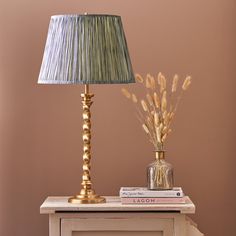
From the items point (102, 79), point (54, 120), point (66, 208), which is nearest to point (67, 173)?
point (54, 120)

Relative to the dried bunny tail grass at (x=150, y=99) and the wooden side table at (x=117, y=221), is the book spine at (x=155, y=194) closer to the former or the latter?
the wooden side table at (x=117, y=221)

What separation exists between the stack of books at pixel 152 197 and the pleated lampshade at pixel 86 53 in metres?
0.44

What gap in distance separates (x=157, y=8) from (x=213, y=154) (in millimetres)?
688

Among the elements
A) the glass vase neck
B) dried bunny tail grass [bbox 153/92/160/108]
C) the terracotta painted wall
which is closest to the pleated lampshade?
dried bunny tail grass [bbox 153/92/160/108]

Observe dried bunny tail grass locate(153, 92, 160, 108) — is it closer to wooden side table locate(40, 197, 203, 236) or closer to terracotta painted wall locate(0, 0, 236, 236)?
terracotta painted wall locate(0, 0, 236, 236)

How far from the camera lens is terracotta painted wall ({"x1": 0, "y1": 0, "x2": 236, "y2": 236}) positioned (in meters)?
3.29

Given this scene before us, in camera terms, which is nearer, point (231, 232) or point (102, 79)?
point (102, 79)

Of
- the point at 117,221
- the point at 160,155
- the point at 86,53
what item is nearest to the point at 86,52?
the point at 86,53

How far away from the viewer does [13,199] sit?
332 cm

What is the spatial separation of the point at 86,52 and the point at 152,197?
0.62m

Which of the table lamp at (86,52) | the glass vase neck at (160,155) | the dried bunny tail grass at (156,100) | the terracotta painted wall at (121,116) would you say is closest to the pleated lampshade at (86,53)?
the table lamp at (86,52)

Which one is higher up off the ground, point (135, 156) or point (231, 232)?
point (135, 156)

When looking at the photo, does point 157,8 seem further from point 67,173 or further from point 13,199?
point 13,199

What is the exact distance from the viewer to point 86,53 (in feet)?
9.21
